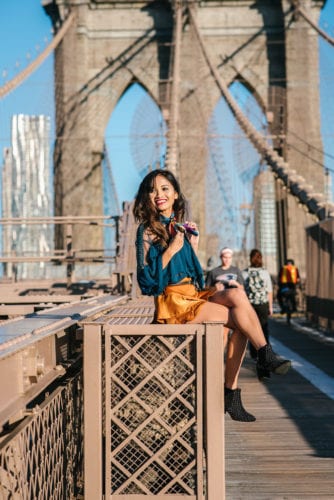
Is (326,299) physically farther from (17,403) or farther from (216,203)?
(216,203)

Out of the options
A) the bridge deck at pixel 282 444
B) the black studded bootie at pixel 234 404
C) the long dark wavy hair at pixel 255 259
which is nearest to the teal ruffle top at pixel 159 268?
the black studded bootie at pixel 234 404

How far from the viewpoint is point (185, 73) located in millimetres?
41312

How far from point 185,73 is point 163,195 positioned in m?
37.9

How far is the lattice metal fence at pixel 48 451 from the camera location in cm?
282

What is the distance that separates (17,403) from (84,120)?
38.1 metres

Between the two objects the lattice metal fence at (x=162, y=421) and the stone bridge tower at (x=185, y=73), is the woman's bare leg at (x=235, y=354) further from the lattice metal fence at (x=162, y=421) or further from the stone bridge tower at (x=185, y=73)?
the stone bridge tower at (x=185, y=73)

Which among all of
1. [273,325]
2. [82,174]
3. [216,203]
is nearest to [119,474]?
[273,325]

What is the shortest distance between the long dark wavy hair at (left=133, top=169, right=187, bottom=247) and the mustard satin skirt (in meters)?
0.20

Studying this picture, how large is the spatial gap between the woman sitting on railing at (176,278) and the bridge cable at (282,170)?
1216cm

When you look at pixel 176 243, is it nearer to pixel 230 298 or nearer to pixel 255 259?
pixel 230 298

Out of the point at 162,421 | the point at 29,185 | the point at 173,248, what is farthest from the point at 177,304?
the point at 29,185

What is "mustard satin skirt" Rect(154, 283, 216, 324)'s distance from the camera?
3908 millimetres

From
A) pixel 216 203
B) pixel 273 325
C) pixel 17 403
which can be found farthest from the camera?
pixel 216 203

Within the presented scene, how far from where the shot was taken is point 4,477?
8.89ft
